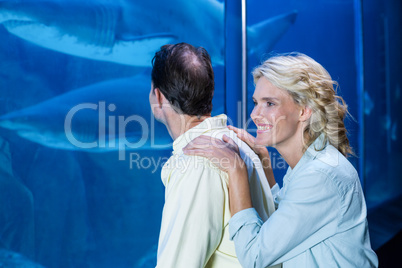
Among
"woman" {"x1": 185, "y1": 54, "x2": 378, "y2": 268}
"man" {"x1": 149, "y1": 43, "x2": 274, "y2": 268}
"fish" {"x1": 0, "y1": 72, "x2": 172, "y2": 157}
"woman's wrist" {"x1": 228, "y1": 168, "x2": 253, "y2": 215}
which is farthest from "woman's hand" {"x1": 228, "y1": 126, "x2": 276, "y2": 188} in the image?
"fish" {"x1": 0, "y1": 72, "x2": 172, "y2": 157}

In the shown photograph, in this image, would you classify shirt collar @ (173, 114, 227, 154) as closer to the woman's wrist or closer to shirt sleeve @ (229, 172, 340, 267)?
the woman's wrist

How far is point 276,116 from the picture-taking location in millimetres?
1348

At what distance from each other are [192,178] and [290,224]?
11.9 inches

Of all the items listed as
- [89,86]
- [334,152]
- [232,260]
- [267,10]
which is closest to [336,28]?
[267,10]

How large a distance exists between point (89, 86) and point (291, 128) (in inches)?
45.1

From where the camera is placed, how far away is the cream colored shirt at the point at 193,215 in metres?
1.06

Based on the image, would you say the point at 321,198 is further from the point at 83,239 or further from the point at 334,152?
the point at 83,239

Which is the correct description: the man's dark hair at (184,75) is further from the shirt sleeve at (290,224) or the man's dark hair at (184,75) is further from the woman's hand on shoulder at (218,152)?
the shirt sleeve at (290,224)

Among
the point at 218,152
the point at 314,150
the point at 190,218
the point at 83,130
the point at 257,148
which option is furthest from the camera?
the point at 83,130

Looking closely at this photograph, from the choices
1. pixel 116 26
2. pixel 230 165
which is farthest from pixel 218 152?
pixel 116 26

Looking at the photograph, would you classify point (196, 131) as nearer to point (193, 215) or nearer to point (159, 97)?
point (159, 97)

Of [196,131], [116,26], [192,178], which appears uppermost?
[116,26]

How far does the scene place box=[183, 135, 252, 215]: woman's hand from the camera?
1151 mm

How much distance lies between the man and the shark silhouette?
2.93 feet
